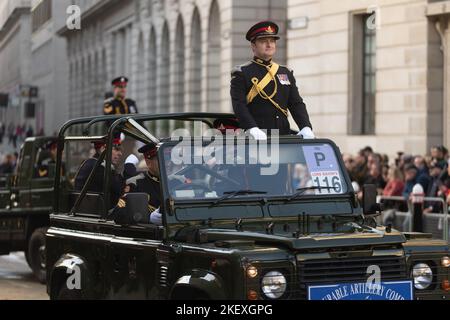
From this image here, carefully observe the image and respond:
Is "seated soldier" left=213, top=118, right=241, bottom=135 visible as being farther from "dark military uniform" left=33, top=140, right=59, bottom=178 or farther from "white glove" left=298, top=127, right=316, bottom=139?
"dark military uniform" left=33, top=140, right=59, bottom=178

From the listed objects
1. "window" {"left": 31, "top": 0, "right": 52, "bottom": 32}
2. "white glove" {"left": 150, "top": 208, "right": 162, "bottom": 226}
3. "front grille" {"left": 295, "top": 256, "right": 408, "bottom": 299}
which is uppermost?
"window" {"left": 31, "top": 0, "right": 52, "bottom": 32}

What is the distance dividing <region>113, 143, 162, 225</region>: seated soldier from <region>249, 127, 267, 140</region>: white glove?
767 mm

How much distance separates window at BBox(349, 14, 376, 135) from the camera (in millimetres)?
30297

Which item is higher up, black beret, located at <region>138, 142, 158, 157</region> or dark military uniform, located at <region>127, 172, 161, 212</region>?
black beret, located at <region>138, 142, 158, 157</region>

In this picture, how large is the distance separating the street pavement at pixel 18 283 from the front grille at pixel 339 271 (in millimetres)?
8171

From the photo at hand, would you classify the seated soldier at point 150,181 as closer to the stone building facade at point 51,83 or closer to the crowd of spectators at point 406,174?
the crowd of spectators at point 406,174

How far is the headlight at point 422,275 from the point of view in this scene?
29.6 ft

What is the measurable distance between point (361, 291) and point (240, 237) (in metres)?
0.90

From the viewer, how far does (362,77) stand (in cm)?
3070

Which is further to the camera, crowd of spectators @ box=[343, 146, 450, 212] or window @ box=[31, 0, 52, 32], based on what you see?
window @ box=[31, 0, 52, 32]

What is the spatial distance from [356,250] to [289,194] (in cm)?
123

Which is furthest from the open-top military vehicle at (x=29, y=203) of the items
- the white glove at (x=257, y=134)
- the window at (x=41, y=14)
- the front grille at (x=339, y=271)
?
the window at (x=41, y=14)

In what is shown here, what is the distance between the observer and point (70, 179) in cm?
1838

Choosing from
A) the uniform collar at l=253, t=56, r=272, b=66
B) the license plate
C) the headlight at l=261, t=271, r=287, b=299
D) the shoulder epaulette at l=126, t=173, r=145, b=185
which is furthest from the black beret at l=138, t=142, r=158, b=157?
the license plate
